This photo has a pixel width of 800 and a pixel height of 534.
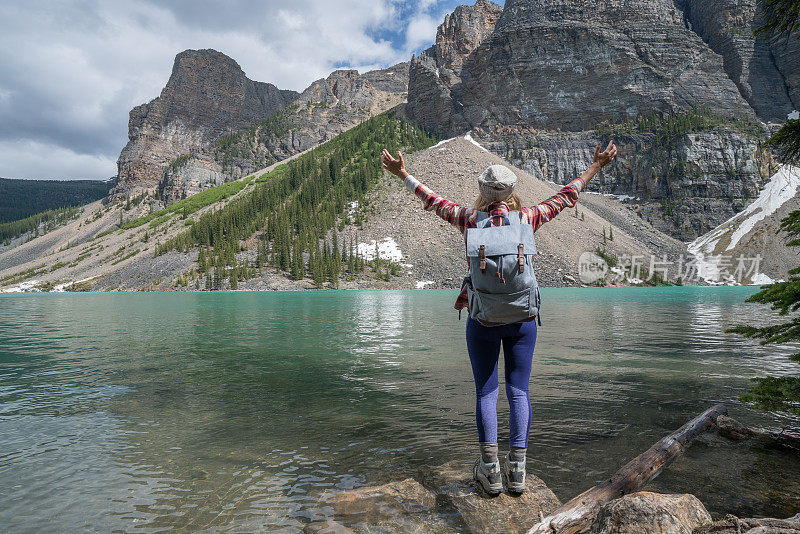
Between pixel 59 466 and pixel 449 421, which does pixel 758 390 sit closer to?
pixel 449 421

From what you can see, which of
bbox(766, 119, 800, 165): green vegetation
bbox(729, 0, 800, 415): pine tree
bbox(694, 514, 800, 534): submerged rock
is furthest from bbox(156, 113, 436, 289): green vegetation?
bbox(694, 514, 800, 534): submerged rock

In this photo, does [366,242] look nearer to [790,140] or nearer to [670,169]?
[790,140]

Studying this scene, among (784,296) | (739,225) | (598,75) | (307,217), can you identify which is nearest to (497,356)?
(784,296)

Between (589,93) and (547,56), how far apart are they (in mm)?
24380

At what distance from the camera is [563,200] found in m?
4.70

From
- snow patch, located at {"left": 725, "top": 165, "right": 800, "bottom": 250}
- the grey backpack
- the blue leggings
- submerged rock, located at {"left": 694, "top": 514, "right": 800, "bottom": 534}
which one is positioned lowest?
submerged rock, located at {"left": 694, "top": 514, "right": 800, "bottom": 534}

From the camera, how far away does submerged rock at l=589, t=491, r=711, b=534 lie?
326cm

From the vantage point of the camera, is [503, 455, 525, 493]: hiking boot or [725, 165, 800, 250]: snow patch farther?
[725, 165, 800, 250]: snow patch

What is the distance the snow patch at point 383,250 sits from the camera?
4156 inches

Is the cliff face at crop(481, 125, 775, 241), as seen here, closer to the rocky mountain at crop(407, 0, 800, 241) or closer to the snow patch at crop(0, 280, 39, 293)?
the rocky mountain at crop(407, 0, 800, 241)

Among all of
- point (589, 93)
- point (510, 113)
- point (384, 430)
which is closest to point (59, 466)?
point (384, 430)

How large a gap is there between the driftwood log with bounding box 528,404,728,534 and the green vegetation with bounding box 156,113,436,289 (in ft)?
309

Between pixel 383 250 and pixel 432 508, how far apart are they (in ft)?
341

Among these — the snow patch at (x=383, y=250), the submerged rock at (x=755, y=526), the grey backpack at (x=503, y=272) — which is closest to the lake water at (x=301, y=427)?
the submerged rock at (x=755, y=526)
